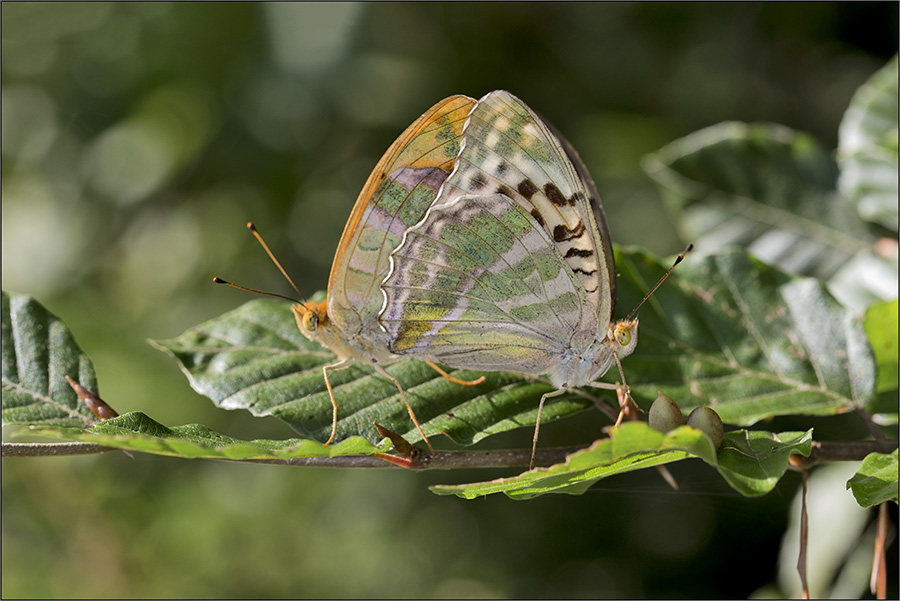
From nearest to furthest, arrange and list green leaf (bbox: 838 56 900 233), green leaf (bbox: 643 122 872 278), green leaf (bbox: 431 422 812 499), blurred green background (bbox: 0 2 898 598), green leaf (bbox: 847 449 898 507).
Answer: green leaf (bbox: 431 422 812 499) < green leaf (bbox: 847 449 898 507) < green leaf (bbox: 838 56 900 233) < green leaf (bbox: 643 122 872 278) < blurred green background (bbox: 0 2 898 598)

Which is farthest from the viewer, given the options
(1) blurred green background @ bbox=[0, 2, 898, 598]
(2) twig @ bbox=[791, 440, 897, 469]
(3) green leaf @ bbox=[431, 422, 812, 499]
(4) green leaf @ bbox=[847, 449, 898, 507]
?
(1) blurred green background @ bbox=[0, 2, 898, 598]

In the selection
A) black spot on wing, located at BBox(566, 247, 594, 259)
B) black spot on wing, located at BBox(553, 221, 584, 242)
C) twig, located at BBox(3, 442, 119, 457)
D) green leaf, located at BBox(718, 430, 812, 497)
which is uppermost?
black spot on wing, located at BBox(553, 221, 584, 242)

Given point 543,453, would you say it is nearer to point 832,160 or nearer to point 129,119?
point 832,160

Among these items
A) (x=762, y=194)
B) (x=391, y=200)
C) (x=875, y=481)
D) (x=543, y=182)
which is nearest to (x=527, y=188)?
(x=543, y=182)

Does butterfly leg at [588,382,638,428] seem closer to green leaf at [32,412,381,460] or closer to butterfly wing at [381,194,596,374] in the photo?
butterfly wing at [381,194,596,374]

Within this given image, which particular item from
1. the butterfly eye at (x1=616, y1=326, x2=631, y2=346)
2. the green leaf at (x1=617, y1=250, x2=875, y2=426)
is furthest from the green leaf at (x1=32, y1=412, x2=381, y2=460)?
the green leaf at (x1=617, y1=250, x2=875, y2=426)

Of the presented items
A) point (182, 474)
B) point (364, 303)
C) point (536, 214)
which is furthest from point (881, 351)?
point (182, 474)
